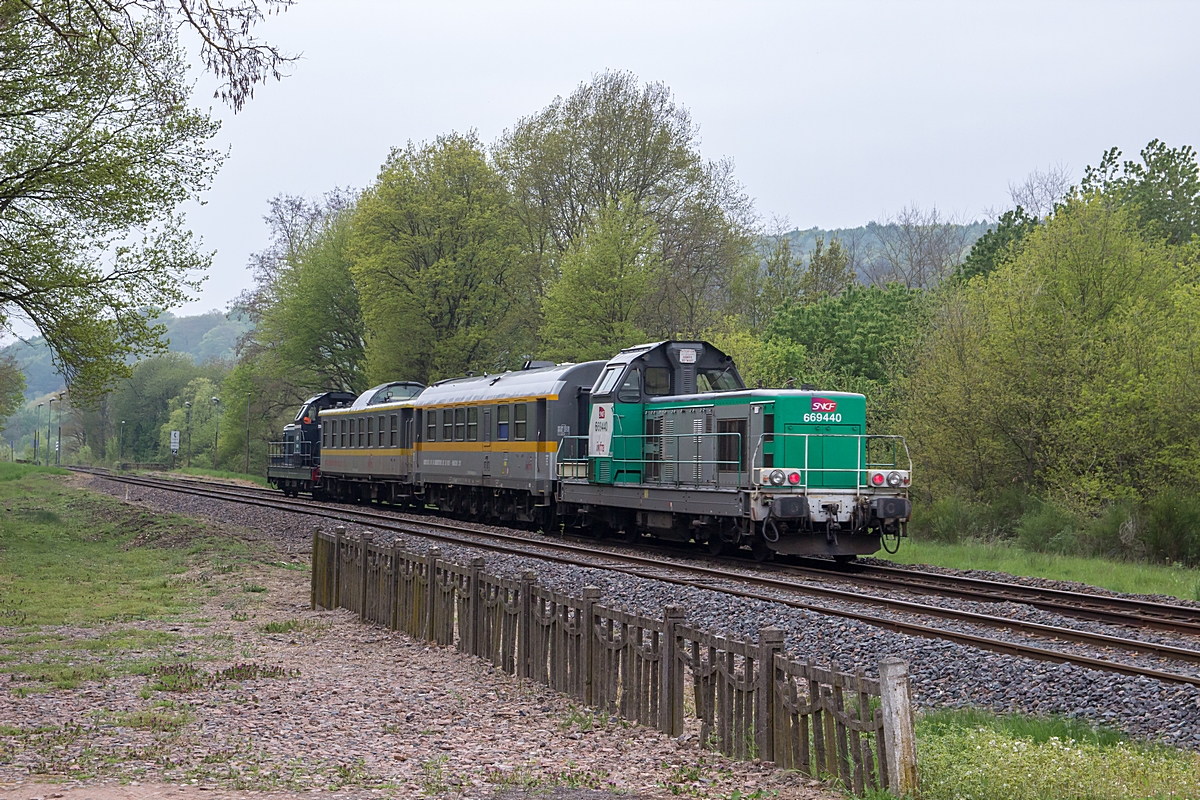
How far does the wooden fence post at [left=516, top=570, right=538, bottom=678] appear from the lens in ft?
31.9

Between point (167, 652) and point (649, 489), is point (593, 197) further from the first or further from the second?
point (167, 652)

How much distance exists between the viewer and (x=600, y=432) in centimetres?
2209

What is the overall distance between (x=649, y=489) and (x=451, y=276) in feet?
97.0

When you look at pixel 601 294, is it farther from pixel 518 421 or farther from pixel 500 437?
pixel 518 421

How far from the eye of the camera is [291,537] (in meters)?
24.6

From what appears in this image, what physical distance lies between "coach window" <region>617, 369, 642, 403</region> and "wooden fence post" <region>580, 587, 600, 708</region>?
510 inches

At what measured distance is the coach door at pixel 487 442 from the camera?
27.1m

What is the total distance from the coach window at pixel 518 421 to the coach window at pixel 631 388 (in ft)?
14.0

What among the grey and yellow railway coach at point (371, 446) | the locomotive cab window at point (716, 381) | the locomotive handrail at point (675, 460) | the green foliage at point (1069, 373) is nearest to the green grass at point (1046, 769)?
the locomotive handrail at point (675, 460)

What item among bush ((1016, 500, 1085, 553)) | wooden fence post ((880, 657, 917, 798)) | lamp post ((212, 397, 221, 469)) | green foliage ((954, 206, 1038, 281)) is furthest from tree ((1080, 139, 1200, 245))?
lamp post ((212, 397, 221, 469))

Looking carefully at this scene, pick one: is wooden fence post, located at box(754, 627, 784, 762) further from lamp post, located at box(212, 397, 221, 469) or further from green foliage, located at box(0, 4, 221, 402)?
lamp post, located at box(212, 397, 221, 469)

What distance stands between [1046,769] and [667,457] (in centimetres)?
1502

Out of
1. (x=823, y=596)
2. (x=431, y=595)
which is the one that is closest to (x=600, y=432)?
(x=823, y=596)

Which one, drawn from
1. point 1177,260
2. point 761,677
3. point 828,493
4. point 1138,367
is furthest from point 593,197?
point 761,677
